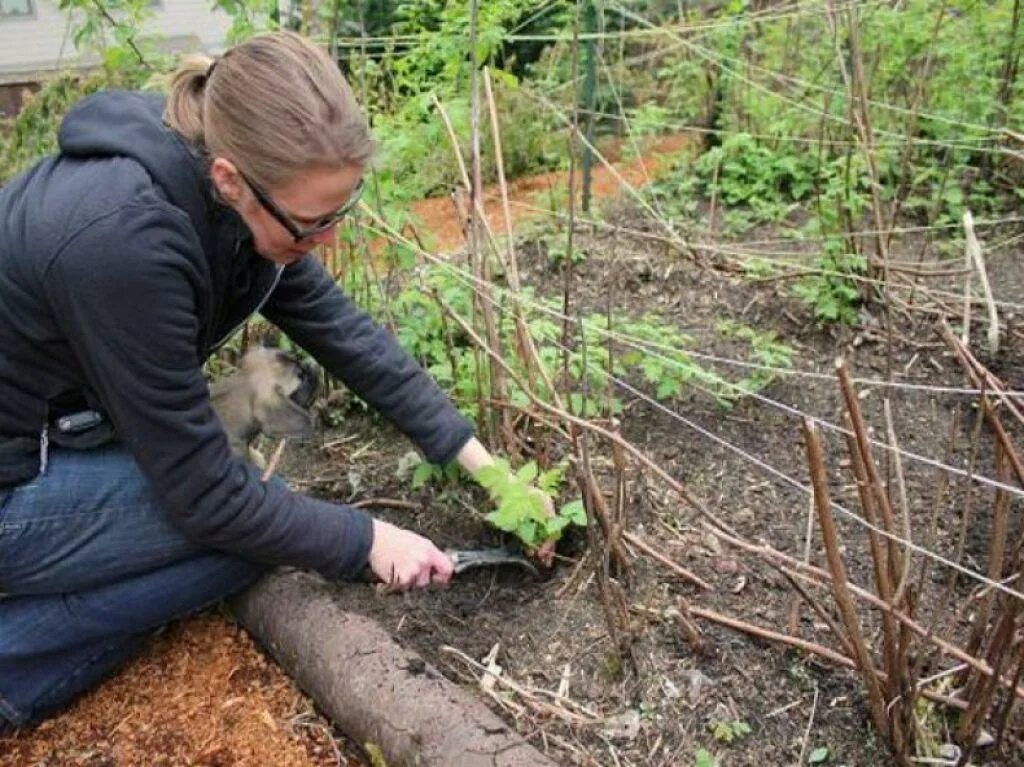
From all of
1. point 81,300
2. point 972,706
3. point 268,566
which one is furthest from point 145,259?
point 972,706

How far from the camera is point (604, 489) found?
230 centimetres

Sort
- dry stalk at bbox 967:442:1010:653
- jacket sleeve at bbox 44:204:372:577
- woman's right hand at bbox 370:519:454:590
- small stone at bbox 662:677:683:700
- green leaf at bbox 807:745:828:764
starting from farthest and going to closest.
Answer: woman's right hand at bbox 370:519:454:590, small stone at bbox 662:677:683:700, green leaf at bbox 807:745:828:764, jacket sleeve at bbox 44:204:372:577, dry stalk at bbox 967:442:1010:653

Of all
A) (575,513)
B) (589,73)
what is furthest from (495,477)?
(589,73)

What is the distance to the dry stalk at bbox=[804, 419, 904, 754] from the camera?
50.5 inches

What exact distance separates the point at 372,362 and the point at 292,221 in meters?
0.57

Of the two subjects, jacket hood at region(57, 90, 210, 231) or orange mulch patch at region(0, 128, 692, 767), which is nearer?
jacket hood at region(57, 90, 210, 231)

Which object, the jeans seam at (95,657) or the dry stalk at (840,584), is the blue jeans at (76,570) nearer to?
the jeans seam at (95,657)

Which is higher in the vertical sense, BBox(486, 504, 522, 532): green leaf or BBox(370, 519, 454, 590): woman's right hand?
BBox(486, 504, 522, 532): green leaf

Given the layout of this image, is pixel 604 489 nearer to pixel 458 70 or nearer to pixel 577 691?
pixel 577 691

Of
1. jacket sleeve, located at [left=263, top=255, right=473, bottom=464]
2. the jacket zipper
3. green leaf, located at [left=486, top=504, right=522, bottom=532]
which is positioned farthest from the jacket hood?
green leaf, located at [left=486, top=504, right=522, bottom=532]

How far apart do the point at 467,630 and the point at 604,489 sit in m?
0.48

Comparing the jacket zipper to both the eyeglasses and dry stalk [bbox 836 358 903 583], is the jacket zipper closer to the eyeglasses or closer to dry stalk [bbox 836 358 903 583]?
the eyeglasses

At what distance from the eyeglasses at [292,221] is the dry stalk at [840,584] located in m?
0.86

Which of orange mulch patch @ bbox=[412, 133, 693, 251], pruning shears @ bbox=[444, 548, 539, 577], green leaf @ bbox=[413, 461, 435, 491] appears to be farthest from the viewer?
orange mulch patch @ bbox=[412, 133, 693, 251]
